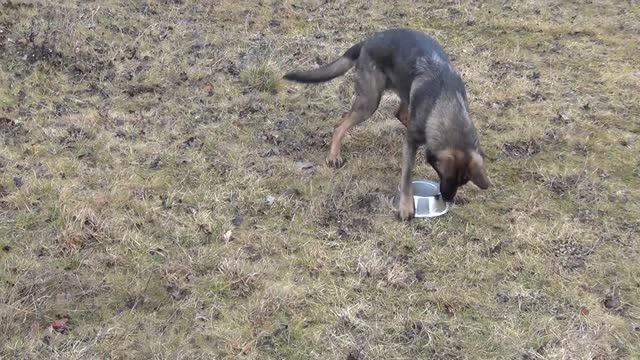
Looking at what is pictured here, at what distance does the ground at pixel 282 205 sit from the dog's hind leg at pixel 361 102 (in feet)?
0.60

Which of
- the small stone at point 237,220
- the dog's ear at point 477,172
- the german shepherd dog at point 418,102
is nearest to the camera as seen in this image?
the dog's ear at point 477,172

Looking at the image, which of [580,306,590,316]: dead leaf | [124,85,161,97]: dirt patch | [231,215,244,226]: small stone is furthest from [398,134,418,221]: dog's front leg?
[124,85,161,97]: dirt patch

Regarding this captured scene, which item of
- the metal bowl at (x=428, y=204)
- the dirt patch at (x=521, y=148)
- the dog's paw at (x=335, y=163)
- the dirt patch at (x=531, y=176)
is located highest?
the dog's paw at (x=335, y=163)

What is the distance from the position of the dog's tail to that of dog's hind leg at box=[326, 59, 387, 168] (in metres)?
0.19

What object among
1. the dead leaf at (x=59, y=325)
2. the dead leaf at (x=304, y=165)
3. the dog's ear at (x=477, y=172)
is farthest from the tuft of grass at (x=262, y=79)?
the dead leaf at (x=59, y=325)

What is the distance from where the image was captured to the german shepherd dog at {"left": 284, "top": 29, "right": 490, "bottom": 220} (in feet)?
15.1

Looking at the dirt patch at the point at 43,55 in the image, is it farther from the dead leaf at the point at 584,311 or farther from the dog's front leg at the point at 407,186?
the dead leaf at the point at 584,311

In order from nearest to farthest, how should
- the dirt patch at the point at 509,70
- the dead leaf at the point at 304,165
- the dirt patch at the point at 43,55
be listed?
1. the dead leaf at the point at 304,165
2. the dirt patch at the point at 43,55
3. the dirt patch at the point at 509,70

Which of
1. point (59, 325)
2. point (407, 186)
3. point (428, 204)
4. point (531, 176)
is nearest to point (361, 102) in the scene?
point (407, 186)

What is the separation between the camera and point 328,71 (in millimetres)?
5727

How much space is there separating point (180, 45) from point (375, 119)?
9.21 ft

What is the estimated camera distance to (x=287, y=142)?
605 centimetres

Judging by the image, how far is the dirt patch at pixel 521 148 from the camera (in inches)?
230

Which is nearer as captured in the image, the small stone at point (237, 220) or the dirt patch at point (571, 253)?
the dirt patch at point (571, 253)
